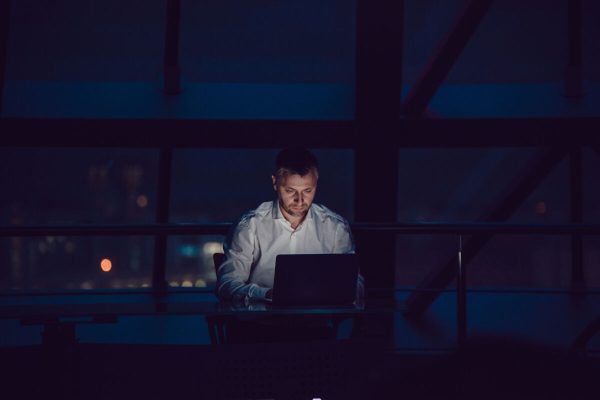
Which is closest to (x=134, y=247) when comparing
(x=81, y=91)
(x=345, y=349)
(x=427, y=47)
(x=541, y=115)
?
(x=81, y=91)

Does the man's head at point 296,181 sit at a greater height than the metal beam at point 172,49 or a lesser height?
lesser

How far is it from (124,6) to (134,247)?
178 cm

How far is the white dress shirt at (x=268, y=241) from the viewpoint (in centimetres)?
227

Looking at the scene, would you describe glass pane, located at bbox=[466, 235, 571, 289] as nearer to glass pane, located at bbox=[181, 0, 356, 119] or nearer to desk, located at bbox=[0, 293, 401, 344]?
glass pane, located at bbox=[181, 0, 356, 119]

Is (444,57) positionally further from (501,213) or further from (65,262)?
(65,262)

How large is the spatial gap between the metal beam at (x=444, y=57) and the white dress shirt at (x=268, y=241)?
194cm

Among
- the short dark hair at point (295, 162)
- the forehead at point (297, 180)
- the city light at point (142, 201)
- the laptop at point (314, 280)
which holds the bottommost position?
the laptop at point (314, 280)

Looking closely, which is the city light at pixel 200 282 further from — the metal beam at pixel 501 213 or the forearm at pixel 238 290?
the forearm at pixel 238 290

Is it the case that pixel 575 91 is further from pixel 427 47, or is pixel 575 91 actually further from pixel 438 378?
pixel 438 378

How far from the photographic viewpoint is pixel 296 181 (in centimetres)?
237

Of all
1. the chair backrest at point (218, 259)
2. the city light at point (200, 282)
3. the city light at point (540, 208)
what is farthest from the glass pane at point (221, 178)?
the chair backrest at point (218, 259)

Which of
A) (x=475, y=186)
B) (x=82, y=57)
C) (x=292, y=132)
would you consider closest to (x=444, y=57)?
(x=292, y=132)

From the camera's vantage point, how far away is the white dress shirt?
7.45 feet

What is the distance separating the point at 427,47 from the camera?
14.4 feet
